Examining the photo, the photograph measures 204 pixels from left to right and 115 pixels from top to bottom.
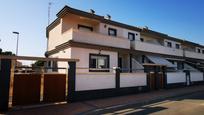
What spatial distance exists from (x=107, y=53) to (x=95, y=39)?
7.29 feet

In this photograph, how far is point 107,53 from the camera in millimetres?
19812

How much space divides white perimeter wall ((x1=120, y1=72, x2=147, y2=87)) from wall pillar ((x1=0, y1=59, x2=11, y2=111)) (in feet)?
33.0

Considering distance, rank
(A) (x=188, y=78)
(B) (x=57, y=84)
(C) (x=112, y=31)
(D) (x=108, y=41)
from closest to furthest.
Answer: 1. (B) (x=57, y=84)
2. (D) (x=108, y=41)
3. (C) (x=112, y=31)
4. (A) (x=188, y=78)

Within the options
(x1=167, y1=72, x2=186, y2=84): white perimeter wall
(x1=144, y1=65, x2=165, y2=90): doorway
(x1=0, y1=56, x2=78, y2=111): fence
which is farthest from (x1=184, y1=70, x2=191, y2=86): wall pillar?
(x1=0, y1=56, x2=78, y2=111): fence

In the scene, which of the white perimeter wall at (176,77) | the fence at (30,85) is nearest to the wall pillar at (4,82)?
the fence at (30,85)

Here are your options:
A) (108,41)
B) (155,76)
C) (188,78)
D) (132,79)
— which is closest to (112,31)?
(108,41)

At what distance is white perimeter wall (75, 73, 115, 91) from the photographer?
14.3 m

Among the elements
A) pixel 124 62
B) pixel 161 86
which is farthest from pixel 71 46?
pixel 161 86

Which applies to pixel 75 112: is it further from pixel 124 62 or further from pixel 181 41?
pixel 181 41

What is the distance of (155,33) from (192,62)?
10755mm

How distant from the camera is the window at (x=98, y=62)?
18.5 meters

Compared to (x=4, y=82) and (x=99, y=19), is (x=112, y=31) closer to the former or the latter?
(x=99, y=19)

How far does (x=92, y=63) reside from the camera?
1856cm

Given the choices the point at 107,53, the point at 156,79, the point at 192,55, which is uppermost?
the point at 192,55
